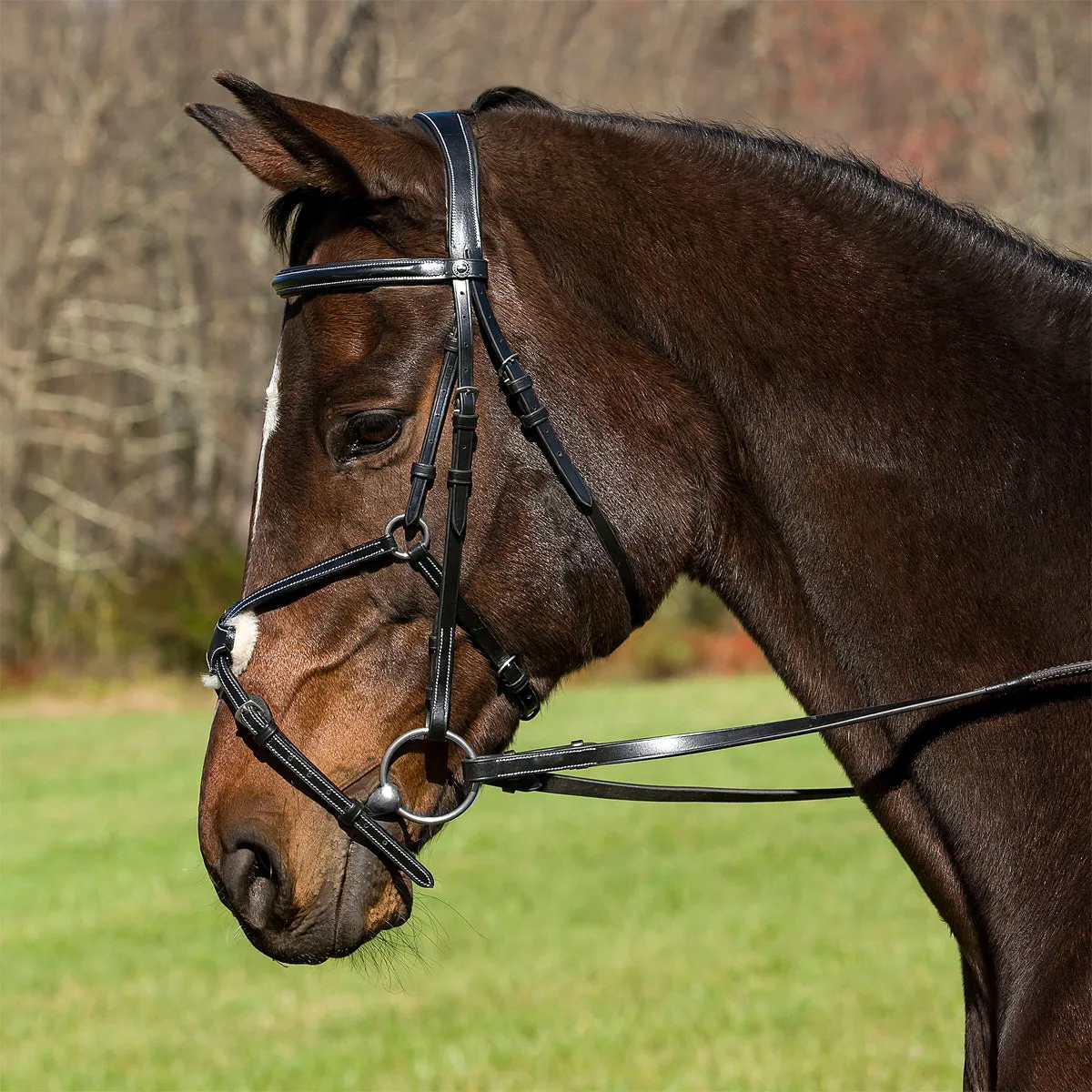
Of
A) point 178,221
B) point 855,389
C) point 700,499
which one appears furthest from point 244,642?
point 178,221

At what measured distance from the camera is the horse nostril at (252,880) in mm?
2396

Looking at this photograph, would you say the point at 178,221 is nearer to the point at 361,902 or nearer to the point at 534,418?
the point at 534,418

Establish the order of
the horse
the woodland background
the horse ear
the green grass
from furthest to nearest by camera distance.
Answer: the woodland background < the green grass < the horse < the horse ear

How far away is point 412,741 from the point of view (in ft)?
8.07

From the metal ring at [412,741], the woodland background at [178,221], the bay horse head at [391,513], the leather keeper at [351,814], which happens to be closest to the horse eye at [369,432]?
the bay horse head at [391,513]

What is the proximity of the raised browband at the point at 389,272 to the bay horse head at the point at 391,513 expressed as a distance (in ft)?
0.05

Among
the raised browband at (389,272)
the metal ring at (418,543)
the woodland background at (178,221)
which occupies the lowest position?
the woodland background at (178,221)

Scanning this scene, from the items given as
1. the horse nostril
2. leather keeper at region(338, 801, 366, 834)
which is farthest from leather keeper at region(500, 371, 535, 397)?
the horse nostril

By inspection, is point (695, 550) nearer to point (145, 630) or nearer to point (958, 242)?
point (958, 242)

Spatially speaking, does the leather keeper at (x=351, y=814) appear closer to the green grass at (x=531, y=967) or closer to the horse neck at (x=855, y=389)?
the green grass at (x=531, y=967)

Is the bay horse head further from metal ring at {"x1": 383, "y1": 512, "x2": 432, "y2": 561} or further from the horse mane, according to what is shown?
the horse mane

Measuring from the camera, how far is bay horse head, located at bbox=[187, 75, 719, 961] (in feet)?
7.90

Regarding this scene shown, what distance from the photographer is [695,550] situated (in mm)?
2576

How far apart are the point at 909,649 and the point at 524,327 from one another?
90 cm
